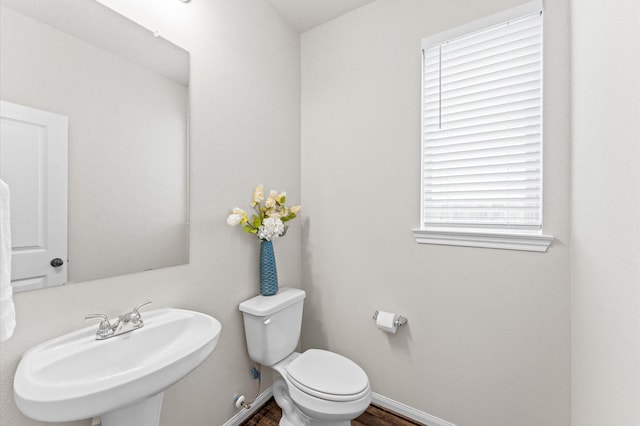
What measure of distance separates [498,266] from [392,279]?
564mm

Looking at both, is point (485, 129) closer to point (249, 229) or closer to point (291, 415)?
point (249, 229)

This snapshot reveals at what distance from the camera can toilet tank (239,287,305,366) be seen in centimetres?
152

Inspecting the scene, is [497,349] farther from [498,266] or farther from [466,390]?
[498,266]

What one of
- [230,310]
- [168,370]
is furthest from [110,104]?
[230,310]

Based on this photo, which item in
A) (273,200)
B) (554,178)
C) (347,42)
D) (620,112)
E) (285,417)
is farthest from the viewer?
(347,42)

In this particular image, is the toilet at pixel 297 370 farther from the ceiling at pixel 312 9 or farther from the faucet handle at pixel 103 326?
the ceiling at pixel 312 9

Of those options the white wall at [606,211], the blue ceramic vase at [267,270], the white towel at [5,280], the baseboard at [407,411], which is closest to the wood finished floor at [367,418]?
the baseboard at [407,411]

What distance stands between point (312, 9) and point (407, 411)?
103 inches

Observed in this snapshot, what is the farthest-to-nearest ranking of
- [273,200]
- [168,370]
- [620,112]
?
1. [273,200]
2. [168,370]
3. [620,112]

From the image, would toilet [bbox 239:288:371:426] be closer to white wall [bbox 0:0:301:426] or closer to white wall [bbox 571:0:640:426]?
white wall [bbox 0:0:301:426]

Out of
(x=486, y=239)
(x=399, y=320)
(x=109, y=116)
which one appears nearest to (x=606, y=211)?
(x=486, y=239)

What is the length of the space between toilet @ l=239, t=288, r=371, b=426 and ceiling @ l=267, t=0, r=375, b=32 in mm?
1852

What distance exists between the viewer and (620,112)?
26.8 inches

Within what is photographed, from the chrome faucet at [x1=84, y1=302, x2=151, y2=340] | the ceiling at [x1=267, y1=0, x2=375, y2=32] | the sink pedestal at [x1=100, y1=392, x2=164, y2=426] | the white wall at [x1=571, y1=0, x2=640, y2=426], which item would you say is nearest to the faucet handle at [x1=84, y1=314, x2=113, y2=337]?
the chrome faucet at [x1=84, y1=302, x2=151, y2=340]
